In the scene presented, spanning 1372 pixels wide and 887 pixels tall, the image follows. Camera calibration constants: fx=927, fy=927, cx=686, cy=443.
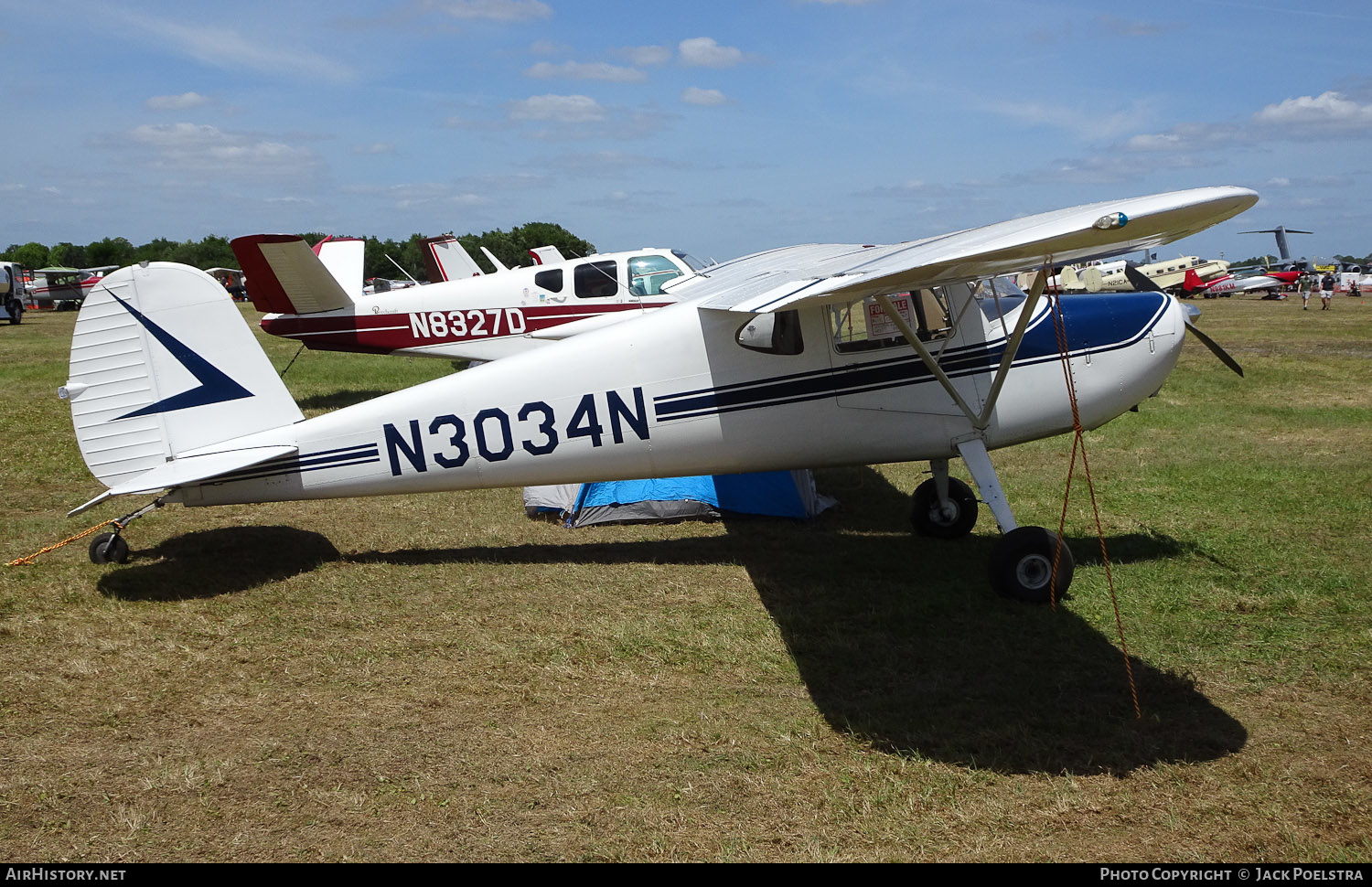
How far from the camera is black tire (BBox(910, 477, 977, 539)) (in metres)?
7.57

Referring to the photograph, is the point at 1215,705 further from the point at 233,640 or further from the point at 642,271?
the point at 642,271

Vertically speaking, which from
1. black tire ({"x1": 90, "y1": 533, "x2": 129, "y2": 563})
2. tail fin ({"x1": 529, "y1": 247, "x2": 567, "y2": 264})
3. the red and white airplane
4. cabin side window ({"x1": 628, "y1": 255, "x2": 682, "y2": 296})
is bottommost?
black tire ({"x1": 90, "y1": 533, "x2": 129, "y2": 563})

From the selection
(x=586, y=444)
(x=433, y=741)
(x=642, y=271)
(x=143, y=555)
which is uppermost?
(x=642, y=271)

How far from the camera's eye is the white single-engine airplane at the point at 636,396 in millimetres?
6262

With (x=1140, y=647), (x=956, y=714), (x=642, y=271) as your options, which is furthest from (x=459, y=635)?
(x=642, y=271)

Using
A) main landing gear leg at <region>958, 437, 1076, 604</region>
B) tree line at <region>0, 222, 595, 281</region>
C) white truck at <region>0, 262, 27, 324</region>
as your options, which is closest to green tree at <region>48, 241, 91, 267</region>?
tree line at <region>0, 222, 595, 281</region>

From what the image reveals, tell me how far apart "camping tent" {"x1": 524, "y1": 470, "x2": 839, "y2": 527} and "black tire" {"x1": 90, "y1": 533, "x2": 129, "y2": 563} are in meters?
3.28

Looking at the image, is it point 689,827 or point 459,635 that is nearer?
point 689,827

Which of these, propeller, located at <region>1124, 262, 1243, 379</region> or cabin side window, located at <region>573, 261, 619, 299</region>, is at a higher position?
cabin side window, located at <region>573, 261, 619, 299</region>

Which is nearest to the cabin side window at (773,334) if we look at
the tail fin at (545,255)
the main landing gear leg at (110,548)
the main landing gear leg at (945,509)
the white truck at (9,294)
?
the main landing gear leg at (945,509)

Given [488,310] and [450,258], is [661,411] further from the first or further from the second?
[450,258]

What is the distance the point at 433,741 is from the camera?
438 cm

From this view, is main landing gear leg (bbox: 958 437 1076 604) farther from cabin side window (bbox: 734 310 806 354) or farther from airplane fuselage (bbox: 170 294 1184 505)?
cabin side window (bbox: 734 310 806 354)

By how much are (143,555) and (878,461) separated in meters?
5.64
